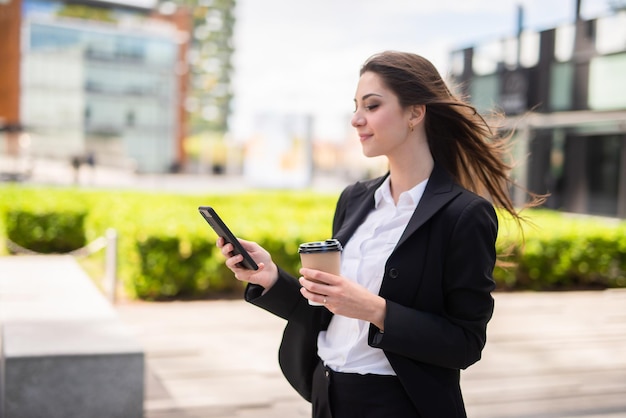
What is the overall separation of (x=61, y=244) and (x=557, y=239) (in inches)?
335

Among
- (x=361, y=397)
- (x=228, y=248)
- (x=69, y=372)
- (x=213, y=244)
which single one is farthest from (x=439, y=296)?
(x=213, y=244)

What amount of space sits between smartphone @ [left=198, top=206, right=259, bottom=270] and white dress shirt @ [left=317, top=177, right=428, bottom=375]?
0.30 metres

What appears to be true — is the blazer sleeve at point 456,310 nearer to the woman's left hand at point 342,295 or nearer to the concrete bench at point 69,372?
the woman's left hand at point 342,295

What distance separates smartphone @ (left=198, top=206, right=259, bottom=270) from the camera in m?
2.01

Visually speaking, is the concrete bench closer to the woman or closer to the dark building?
the woman

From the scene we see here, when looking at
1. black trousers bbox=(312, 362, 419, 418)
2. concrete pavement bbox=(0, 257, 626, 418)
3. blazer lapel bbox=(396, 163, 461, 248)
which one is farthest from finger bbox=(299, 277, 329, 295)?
concrete pavement bbox=(0, 257, 626, 418)

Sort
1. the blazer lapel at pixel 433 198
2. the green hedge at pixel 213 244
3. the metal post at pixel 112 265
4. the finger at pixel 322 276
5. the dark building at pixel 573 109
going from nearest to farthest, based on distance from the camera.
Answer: the finger at pixel 322 276
the blazer lapel at pixel 433 198
the metal post at pixel 112 265
the green hedge at pixel 213 244
the dark building at pixel 573 109

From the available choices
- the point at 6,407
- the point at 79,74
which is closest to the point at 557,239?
the point at 6,407

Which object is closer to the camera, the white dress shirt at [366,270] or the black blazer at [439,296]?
the black blazer at [439,296]

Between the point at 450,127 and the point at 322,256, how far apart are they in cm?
73

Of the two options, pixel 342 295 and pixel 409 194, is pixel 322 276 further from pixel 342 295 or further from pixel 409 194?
pixel 409 194

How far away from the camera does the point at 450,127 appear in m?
2.27

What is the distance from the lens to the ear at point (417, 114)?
213cm

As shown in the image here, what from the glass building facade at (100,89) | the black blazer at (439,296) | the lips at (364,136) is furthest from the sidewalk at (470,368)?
the glass building facade at (100,89)
